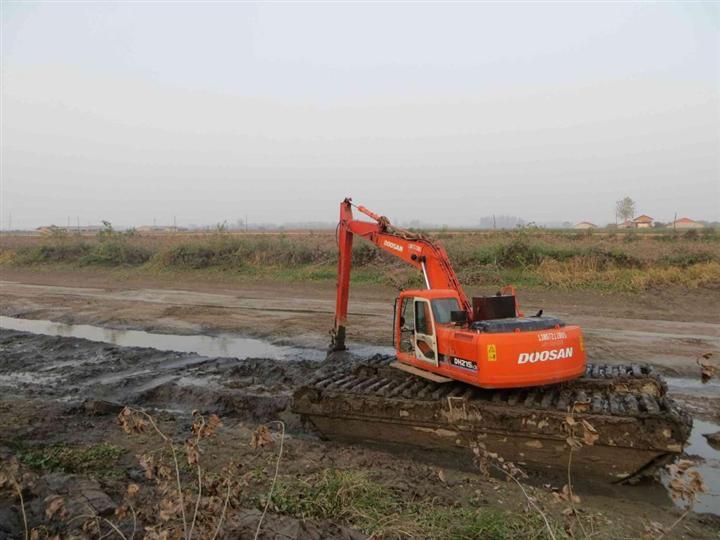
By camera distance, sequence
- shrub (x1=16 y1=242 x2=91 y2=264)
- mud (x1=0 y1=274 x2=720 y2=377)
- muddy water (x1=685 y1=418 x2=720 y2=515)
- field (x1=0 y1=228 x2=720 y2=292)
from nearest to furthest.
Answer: muddy water (x1=685 y1=418 x2=720 y2=515) < mud (x1=0 y1=274 x2=720 y2=377) < field (x1=0 y1=228 x2=720 y2=292) < shrub (x1=16 y1=242 x2=91 y2=264)

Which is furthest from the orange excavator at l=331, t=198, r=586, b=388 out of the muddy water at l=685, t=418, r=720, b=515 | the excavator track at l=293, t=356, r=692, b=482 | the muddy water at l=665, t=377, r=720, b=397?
the muddy water at l=665, t=377, r=720, b=397

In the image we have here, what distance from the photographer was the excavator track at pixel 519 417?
628 cm

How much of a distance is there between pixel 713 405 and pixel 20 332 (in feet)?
50.5

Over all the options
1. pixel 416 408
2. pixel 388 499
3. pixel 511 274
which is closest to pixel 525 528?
pixel 388 499

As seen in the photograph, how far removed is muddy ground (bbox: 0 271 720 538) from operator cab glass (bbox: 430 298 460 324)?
1829mm

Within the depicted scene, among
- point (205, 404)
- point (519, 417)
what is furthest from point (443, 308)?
point (205, 404)

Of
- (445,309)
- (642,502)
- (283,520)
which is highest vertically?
(445,309)

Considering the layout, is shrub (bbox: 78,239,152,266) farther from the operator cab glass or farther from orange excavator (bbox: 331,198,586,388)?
the operator cab glass

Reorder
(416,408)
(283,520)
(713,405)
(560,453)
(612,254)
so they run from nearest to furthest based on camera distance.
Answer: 1. (283,520)
2. (560,453)
3. (416,408)
4. (713,405)
5. (612,254)

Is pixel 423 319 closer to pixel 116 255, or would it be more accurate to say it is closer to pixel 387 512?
pixel 387 512

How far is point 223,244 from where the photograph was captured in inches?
1115

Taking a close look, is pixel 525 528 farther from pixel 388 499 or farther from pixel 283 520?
pixel 283 520

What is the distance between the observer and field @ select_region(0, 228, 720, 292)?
19328 millimetres

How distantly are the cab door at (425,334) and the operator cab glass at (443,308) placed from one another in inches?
3.4
